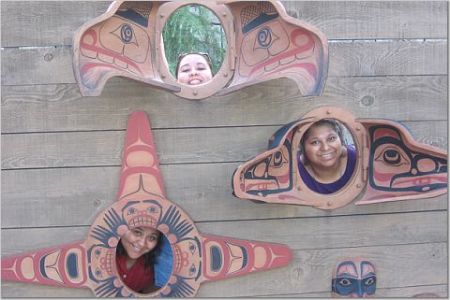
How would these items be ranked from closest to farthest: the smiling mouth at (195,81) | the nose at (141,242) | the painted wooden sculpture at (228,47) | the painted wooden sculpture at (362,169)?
the painted wooden sculpture at (228,47)
the painted wooden sculpture at (362,169)
the nose at (141,242)
the smiling mouth at (195,81)

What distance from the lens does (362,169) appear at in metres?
1.84

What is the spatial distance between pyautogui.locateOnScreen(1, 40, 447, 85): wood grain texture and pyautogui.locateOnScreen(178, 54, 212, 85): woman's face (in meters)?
0.38

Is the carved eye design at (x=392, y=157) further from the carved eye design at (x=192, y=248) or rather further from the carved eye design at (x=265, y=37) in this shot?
the carved eye design at (x=192, y=248)

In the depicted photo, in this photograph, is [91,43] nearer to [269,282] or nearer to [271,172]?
[271,172]

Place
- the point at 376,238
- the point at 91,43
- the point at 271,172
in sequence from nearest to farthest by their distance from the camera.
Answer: the point at 91,43 < the point at 271,172 < the point at 376,238

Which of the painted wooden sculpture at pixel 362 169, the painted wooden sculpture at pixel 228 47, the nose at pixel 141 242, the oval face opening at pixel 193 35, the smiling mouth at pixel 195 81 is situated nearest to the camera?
the painted wooden sculpture at pixel 228 47

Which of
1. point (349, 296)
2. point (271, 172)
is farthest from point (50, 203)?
point (349, 296)

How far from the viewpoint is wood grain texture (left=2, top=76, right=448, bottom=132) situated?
1.74 m

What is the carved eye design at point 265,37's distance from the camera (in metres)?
1.74

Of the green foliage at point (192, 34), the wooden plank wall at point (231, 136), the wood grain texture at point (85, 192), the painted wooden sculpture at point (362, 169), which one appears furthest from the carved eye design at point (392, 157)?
the green foliage at point (192, 34)

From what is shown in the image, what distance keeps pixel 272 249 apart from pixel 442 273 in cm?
57

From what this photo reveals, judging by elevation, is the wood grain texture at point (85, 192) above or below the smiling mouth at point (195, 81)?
below

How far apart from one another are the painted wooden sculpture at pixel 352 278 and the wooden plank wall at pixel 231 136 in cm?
2

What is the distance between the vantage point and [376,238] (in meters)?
1.88
